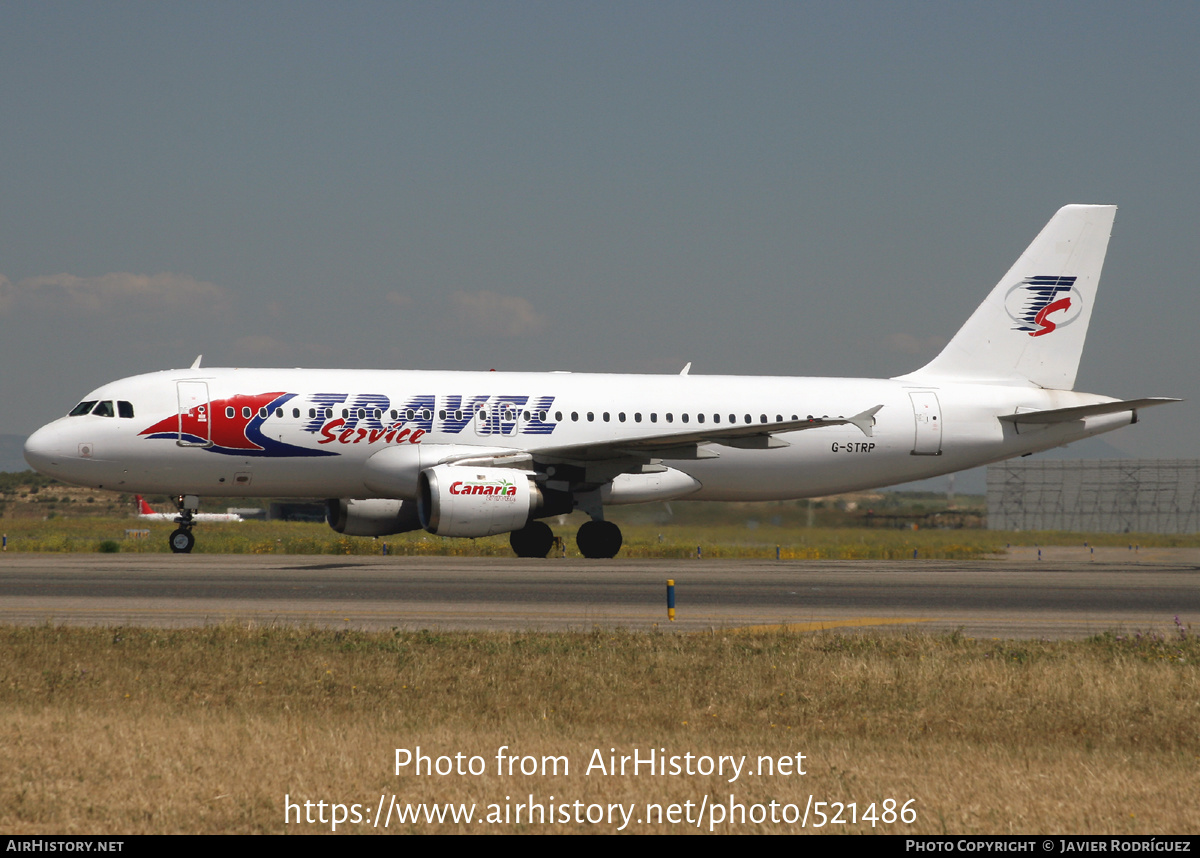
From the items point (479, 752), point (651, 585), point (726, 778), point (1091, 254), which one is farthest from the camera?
point (1091, 254)

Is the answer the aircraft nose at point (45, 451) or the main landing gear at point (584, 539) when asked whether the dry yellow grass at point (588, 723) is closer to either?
the aircraft nose at point (45, 451)

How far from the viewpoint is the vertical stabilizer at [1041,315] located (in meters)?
35.1

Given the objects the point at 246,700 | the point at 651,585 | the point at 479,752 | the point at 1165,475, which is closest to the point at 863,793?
the point at 479,752

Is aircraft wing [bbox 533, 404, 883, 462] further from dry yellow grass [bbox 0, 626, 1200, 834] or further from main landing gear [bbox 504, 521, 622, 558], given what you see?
dry yellow grass [bbox 0, 626, 1200, 834]

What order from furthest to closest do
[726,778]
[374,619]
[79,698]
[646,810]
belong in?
1. [374,619]
2. [79,698]
3. [726,778]
4. [646,810]

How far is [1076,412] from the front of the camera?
3266 centimetres

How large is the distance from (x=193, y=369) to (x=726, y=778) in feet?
79.8

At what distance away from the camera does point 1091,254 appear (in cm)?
3575

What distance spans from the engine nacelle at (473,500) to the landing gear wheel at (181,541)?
7.15 meters

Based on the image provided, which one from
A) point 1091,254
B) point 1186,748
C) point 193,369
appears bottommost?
point 1186,748

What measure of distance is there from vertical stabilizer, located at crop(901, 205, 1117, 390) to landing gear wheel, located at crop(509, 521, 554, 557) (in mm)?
11791

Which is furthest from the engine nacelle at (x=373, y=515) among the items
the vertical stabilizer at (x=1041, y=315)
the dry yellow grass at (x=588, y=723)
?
the dry yellow grass at (x=588, y=723)

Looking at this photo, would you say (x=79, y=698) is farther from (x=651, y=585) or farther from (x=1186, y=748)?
(x=651, y=585)

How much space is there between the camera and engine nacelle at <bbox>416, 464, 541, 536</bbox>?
26.7 m
